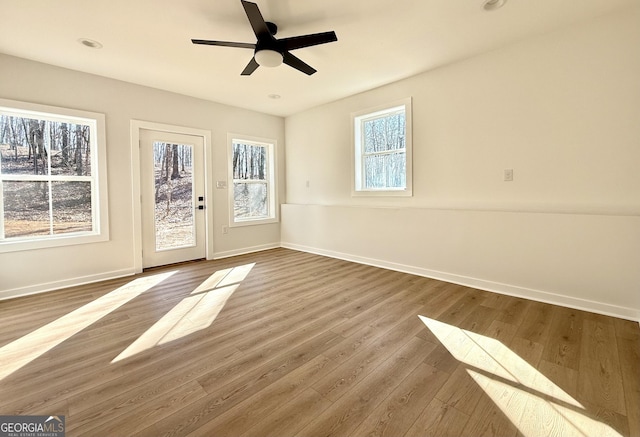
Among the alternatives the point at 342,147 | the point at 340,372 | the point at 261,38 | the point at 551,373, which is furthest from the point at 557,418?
the point at 342,147

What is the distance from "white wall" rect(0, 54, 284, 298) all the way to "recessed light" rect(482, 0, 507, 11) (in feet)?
13.1

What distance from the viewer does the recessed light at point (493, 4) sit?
2434 millimetres

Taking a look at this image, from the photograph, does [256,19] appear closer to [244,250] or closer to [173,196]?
[173,196]

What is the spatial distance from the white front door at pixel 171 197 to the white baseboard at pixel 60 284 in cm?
Answer: 36

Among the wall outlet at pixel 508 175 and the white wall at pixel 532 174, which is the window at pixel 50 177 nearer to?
the white wall at pixel 532 174

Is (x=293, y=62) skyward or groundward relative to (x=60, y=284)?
skyward

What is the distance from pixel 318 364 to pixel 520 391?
3.87 ft

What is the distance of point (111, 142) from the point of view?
3.86 metres

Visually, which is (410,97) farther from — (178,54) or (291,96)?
(178,54)

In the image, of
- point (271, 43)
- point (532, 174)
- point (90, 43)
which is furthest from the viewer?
point (532, 174)

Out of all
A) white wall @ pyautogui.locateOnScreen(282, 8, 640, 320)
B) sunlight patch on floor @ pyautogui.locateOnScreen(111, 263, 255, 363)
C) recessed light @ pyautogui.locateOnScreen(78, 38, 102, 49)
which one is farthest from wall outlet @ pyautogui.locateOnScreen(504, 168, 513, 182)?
recessed light @ pyautogui.locateOnScreen(78, 38, 102, 49)

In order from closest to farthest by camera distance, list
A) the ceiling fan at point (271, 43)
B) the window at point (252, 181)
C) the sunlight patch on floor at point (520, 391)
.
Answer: the sunlight patch on floor at point (520, 391), the ceiling fan at point (271, 43), the window at point (252, 181)

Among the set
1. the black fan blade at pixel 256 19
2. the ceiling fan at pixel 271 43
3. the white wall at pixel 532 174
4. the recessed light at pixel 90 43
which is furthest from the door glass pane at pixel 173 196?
the white wall at pixel 532 174

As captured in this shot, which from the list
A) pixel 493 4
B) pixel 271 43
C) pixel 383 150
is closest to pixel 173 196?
pixel 271 43
